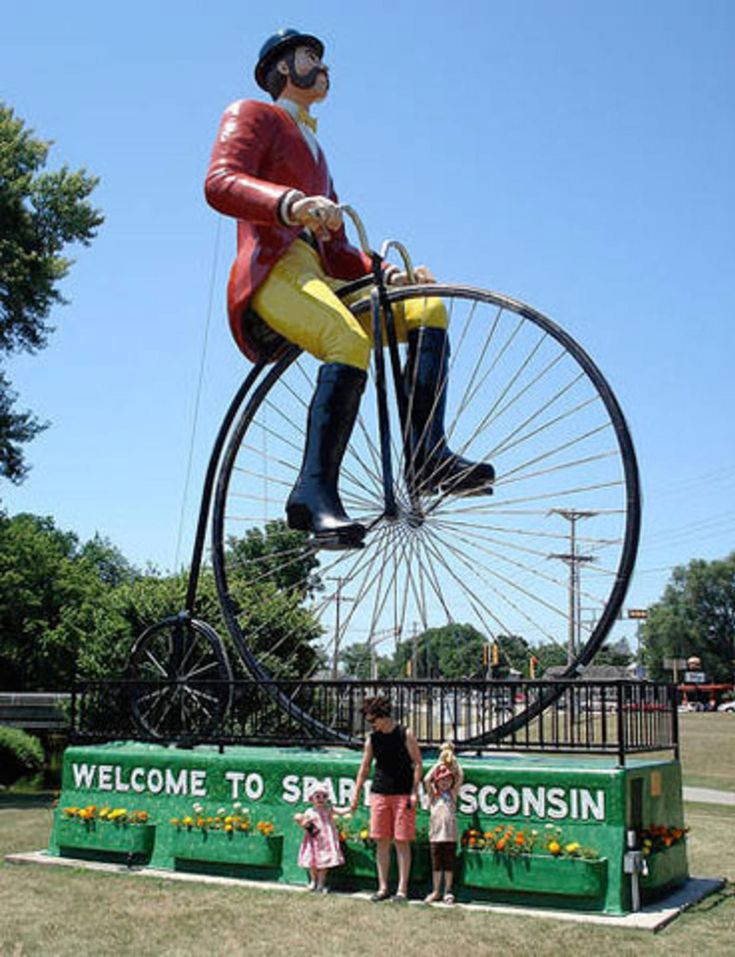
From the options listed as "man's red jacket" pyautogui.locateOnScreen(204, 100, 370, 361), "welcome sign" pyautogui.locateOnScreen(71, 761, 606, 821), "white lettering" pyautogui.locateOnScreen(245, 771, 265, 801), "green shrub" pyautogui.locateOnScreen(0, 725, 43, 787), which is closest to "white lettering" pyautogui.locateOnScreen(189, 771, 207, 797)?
"welcome sign" pyautogui.locateOnScreen(71, 761, 606, 821)

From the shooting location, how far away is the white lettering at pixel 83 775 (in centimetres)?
1091

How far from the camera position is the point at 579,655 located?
334 inches

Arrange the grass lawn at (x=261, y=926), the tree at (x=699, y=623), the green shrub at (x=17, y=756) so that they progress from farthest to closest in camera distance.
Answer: the tree at (x=699, y=623), the green shrub at (x=17, y=756), the grass lawn at (x=261, y=926)

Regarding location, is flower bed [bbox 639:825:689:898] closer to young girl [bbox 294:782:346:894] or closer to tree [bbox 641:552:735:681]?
young girl [bbox 294:782:346:894]

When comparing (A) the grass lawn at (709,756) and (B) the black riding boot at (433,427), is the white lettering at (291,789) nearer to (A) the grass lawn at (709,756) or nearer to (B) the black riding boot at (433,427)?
(B) the black riding boot at (433,427)

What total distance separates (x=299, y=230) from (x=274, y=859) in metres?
5.34

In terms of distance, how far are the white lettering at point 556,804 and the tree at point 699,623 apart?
76933 mm

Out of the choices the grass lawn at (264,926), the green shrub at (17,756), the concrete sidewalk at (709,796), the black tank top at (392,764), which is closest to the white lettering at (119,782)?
the grass lawn at (264,926)

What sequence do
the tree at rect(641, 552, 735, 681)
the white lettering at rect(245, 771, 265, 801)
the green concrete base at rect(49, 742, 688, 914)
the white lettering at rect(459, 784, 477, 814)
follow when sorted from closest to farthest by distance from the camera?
the green concrete base at rect(49, 742, 688, 914), the white lettering at rect(459, 784, 477, 814), the white lettering at rect(245, 771, 265, 801), the tree at rect(641, 552, 735, 681)

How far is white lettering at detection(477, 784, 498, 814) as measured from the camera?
8719 millimetres

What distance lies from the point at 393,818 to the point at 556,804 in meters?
1.23

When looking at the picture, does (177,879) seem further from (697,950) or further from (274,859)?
(697,950)

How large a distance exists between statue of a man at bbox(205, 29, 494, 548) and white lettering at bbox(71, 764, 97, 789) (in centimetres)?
357

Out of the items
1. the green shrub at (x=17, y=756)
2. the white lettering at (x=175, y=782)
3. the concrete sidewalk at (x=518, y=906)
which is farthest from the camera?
the green shrub at (x=17, y=756)
